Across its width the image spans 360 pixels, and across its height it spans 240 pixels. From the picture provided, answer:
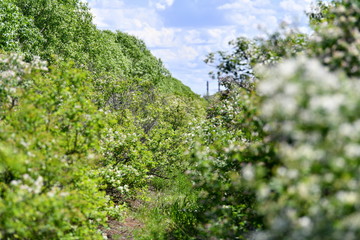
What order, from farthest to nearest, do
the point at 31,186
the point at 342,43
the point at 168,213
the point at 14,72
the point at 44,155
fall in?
the point at 168,213 → the point at 14,72 → the point at 44,155 → the point at 31,186 → the point at 342,43

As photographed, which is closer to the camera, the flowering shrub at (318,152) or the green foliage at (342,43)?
the flowering shrub at (318,152)

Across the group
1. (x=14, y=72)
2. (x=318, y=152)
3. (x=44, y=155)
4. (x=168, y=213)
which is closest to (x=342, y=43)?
(x=318, y=152)

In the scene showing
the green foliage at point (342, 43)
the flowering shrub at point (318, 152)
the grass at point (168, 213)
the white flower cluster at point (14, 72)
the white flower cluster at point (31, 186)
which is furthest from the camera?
the grass at point (168, 213)

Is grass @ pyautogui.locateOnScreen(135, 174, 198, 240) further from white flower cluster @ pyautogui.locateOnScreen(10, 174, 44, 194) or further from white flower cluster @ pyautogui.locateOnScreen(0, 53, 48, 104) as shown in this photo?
white flower cluster @ pyautogui.locateOnScreen(0, 53, 48, 104)

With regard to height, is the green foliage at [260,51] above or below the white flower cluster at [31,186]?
above

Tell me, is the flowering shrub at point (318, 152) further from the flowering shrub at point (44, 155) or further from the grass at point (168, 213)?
the grass at point (168, 213)

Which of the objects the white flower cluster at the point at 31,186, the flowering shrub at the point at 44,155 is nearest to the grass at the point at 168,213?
the flowering shrub at the point at 44,155

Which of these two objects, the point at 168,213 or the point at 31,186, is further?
the point at 168,213

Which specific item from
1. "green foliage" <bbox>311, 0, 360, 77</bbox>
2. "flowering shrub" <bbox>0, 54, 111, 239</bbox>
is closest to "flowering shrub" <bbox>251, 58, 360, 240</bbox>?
"green foliage" <bbox>311, 0, 360, 77</bbox>

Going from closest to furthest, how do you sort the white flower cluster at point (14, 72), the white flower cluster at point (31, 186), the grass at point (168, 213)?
the white flower cluster at point (31, 186) → the white flower cluster at point (14, 72) → the grass at point (168, 213)

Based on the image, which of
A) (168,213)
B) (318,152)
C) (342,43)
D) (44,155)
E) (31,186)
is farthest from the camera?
(168,213)

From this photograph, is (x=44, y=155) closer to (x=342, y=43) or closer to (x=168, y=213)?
(x=342, y=43)

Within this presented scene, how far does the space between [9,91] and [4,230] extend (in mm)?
2780

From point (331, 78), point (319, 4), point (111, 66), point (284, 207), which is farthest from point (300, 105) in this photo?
point (111, 66)
